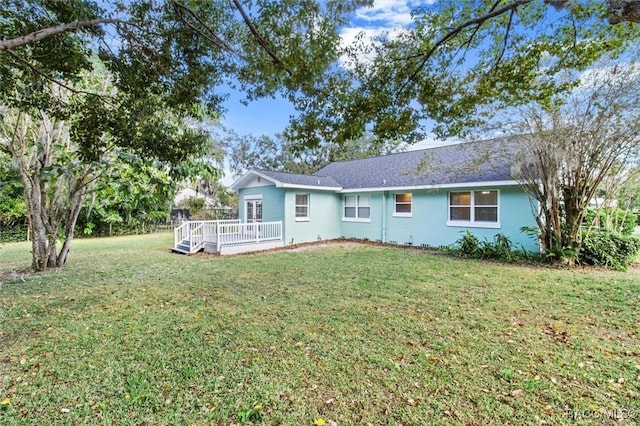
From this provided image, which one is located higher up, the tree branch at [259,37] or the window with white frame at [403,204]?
the tree branch at [259,37]

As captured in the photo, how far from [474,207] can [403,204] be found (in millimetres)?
2989

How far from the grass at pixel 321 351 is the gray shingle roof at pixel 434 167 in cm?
434

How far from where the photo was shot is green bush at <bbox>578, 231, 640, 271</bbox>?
26.2 ft

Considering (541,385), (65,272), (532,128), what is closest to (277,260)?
(65,272)

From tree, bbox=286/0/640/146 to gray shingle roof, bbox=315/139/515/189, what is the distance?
143 inches

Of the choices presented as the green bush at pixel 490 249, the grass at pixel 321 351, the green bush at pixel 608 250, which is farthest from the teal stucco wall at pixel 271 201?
the green bush at pixel 608 250

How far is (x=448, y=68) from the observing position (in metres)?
5.73

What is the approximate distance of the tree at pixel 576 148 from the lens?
6.58m

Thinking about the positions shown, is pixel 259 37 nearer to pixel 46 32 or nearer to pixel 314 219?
pixel 46 32

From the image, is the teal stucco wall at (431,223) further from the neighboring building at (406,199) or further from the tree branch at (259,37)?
the tree branch at (259,37)

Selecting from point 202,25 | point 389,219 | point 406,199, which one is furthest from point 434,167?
point 202,25

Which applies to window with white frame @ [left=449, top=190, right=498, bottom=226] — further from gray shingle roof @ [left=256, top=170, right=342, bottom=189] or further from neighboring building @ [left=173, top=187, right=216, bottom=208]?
neighboring building @ [left=173, top=187, right=216, bottom=208]

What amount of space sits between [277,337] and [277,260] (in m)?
5.74

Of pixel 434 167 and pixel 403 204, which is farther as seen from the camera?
pixel 403 204
